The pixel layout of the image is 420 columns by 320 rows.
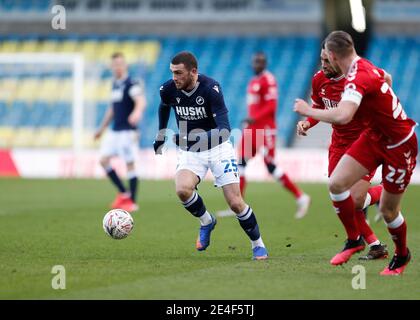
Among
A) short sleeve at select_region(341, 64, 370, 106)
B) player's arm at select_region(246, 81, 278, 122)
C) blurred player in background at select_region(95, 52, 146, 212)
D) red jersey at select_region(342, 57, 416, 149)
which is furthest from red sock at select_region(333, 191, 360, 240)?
blurred player in background at select_region(95, 52, 146, 212)

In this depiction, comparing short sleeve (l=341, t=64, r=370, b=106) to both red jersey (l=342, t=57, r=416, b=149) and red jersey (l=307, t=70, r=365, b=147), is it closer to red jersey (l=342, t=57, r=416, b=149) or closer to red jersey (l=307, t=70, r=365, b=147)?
red jersey (l=342, t=57, r=416, b=149)

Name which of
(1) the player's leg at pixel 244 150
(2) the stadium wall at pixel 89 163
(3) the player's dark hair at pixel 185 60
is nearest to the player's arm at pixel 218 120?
(3) the player's dark hair at pixel 185 60

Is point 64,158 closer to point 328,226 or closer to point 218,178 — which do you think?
point 328,226

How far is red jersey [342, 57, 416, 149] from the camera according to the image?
338 inches

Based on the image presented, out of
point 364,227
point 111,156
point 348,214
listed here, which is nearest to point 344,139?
point 364,227

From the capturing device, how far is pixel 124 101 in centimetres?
1692

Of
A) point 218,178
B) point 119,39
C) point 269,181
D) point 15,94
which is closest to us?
point 218,178

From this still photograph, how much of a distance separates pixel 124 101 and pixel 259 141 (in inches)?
104

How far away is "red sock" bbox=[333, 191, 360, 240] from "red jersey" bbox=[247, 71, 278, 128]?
23.2 ft

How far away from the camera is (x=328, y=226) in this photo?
14055 mm

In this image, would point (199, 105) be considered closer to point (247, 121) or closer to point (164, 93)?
point (164, 93)

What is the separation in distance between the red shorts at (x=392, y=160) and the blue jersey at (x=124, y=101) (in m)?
8.53
